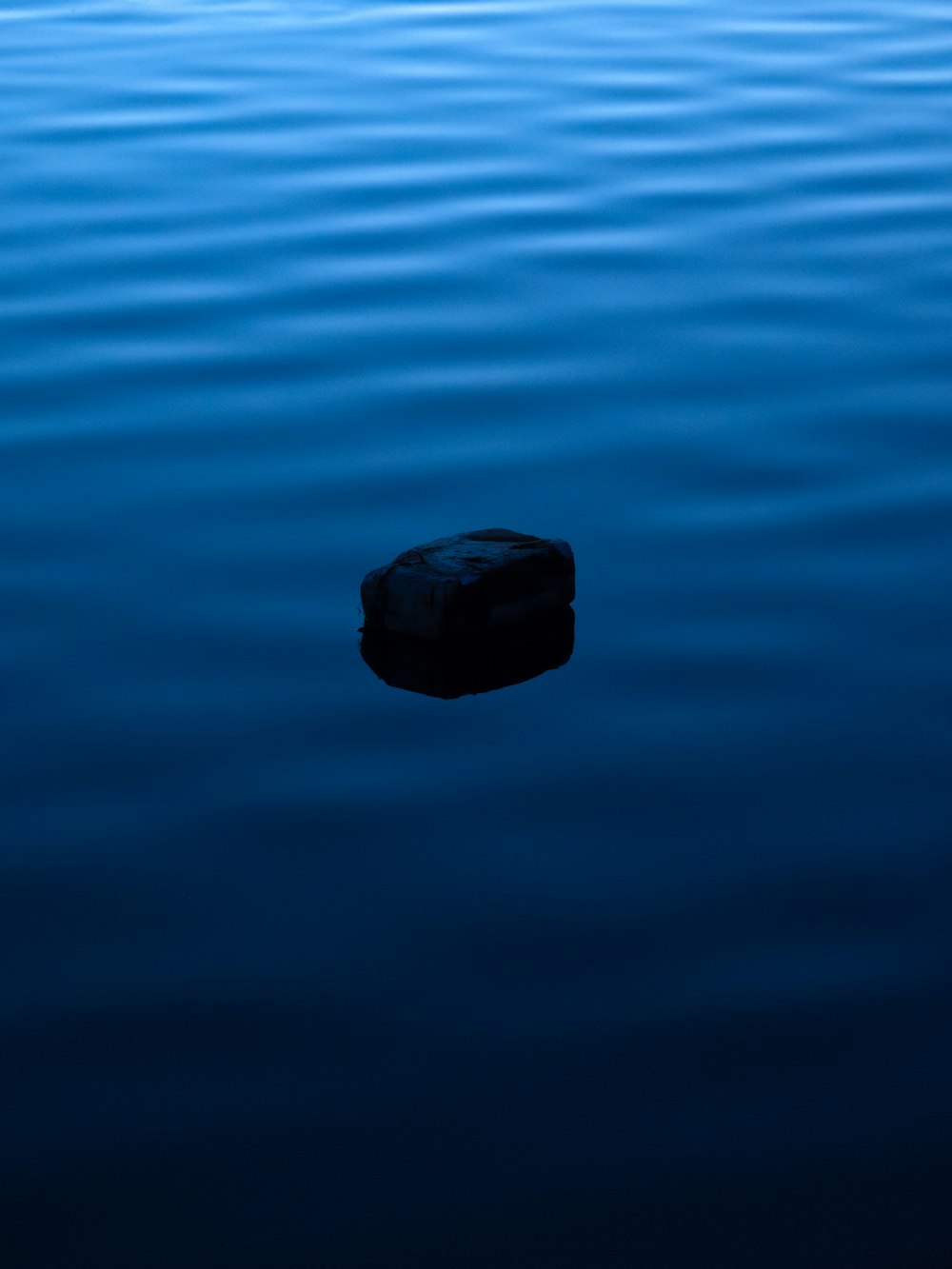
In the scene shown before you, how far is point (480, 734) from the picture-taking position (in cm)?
350

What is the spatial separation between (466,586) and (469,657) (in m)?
0.14

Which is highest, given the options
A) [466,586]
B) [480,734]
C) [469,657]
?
[466,586]

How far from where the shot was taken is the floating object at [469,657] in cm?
369

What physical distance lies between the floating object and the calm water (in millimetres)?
70

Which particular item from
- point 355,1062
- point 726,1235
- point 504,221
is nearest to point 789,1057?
point 726,1235

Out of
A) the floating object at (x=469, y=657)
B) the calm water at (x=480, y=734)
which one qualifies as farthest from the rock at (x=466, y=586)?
the calm water at (x=480, y=734)

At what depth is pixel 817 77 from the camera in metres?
8.88

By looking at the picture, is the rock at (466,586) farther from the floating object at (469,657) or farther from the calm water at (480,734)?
the calm water at (480,734)

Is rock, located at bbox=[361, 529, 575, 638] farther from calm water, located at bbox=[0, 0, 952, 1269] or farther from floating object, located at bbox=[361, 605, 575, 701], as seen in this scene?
calm water, located at bbox=[0, 0, 952, 1269]

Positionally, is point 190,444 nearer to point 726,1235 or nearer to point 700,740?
point 700,740

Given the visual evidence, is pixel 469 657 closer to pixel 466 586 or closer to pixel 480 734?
pixel 466 586

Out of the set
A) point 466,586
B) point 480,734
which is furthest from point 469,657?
point 480,734

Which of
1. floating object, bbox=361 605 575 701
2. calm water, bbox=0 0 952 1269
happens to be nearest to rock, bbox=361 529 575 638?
floating object, bbox=361 605 575 701

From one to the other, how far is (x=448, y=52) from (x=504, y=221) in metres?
3.32
